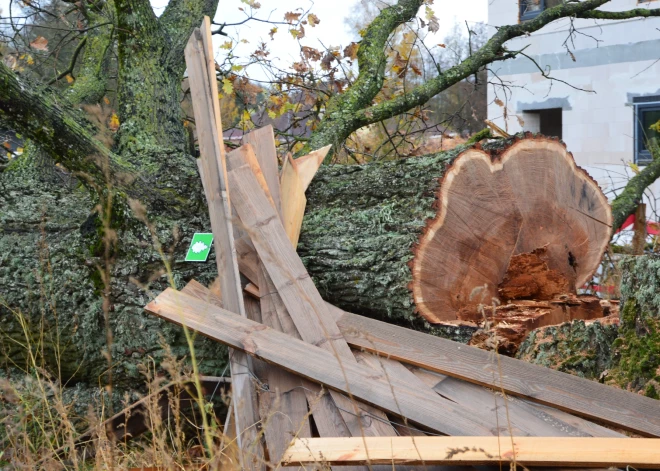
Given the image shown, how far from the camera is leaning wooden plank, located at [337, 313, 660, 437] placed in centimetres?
217

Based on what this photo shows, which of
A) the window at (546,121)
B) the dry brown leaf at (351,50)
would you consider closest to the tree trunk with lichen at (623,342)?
the dry brown leaf at (351,50)

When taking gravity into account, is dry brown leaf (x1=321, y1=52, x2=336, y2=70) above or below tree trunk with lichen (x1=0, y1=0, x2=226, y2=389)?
above

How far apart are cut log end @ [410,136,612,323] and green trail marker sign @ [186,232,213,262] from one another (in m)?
0.99

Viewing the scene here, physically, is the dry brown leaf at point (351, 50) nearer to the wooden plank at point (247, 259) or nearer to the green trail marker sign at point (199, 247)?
the green trail marker sign at point (199, 247)

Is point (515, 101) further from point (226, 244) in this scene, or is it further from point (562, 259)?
point (226, 244)

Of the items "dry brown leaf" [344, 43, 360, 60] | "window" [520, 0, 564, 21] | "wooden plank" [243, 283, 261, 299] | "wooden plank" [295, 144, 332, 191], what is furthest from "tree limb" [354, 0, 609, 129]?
"window" [520, 0, 564, 21]

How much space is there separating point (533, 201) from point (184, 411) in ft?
6.68

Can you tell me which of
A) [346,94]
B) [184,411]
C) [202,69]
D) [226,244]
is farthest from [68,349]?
[346,94]

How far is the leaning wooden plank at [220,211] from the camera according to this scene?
239cm

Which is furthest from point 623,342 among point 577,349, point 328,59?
point 328,59

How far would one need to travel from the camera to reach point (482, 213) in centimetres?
302

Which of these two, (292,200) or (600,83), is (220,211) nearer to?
(292,200)

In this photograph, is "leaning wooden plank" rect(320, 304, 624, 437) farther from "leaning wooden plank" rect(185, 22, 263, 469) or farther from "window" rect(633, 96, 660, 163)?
"window" rect(633, 96, 660, 163)

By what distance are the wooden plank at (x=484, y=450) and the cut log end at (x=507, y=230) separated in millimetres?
960
